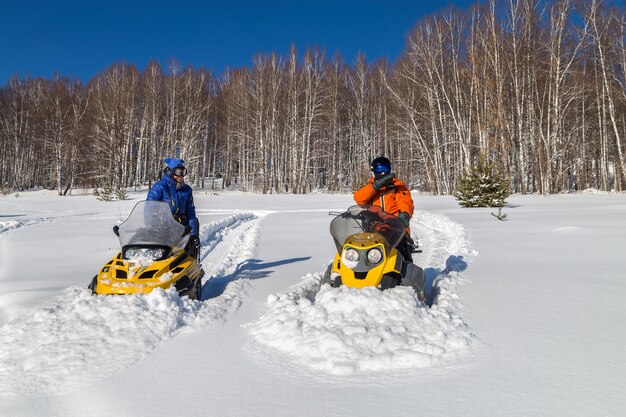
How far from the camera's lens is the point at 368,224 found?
15.3ft

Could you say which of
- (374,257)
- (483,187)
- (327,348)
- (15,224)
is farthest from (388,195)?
(15,224)

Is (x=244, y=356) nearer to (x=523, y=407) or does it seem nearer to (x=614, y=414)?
(x=523, y=407)

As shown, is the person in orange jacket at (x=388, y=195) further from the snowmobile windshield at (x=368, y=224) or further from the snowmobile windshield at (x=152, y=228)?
the snowmobile windshield at (x=152, y=228)

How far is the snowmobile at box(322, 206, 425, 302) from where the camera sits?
4109 millimetres

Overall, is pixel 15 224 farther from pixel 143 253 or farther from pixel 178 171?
pixel 143 253

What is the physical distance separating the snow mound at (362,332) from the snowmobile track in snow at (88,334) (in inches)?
30.7

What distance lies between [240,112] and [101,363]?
34.7 metres

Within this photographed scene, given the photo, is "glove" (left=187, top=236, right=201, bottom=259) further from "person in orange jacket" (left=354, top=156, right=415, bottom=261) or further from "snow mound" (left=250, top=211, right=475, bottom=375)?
"person in orange jacket" (left=354, top=156, right=415, bottom=261)

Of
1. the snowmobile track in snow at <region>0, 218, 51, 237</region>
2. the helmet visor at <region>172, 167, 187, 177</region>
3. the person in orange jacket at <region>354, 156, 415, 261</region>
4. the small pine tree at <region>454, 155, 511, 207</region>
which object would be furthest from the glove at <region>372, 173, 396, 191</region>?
Result: the small pine tree at <region>454, 155, 511, 207</region>

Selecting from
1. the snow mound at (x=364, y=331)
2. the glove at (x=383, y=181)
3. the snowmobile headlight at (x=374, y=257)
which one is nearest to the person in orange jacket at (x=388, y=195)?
the glove at (x=383, y=181)

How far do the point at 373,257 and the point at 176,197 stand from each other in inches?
118

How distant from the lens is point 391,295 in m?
3.71

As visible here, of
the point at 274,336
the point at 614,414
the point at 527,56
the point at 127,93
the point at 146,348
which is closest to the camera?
the point at 614,414

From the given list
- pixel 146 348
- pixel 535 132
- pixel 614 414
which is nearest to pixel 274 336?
pixel 146 348
